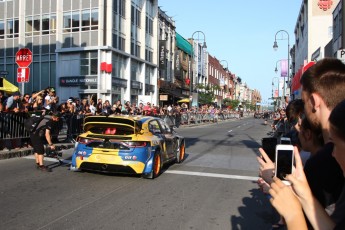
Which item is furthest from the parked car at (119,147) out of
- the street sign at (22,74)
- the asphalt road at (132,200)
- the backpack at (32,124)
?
the street sign at (22,74)

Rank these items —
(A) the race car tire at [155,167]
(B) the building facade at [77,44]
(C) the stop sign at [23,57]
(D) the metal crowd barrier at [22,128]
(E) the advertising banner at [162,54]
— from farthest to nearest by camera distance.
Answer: (E) the advertising banner at [162,54] < (B) the building facade at [77,44] < (C) the stop sign at [23,57] < (D) the metal crowd barrier at [22,128] < (A) the race car tire at [155,167]

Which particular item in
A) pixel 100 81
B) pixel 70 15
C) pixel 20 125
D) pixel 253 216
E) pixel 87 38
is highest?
pixel 70 15

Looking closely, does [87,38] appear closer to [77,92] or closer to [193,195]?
[77,92]

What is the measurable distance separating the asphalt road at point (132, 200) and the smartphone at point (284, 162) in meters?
3.36

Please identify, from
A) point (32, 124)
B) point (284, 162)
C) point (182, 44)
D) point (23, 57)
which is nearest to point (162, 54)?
point (182, 44)

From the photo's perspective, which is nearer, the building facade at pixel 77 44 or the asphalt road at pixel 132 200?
the asphalt road at pixel 132 200

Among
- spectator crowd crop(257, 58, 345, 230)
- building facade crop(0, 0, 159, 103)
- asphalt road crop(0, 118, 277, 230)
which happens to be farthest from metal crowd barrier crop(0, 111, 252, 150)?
building facade crop(0, 0, 159, 103)

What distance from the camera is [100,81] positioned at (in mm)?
34750

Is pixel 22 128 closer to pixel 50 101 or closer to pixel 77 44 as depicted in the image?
pixel 50 101

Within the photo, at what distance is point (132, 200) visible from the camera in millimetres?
6996

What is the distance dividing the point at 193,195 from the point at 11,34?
36904mm

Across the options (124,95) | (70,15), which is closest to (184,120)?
(124,95)

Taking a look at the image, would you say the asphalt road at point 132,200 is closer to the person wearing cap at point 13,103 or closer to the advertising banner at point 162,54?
the person wearing cap at point 13,103

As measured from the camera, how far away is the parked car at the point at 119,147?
29.2ft
